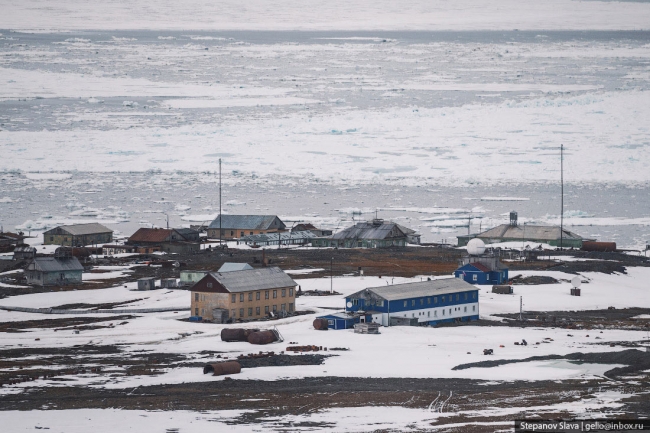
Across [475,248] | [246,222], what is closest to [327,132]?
[246,222]

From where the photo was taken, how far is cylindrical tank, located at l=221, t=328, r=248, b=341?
1428 inches

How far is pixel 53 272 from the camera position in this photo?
50625 mm

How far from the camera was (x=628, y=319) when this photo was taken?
42062mm

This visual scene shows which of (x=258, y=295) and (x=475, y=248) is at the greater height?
(x=475, y=248)

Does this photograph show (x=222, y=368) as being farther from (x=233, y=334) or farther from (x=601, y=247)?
(x=601, y=247)

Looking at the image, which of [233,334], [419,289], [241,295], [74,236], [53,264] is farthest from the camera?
[74,236]

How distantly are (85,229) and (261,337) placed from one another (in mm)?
33660

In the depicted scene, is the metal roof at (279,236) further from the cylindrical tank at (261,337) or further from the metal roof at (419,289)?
the cylindrical tank at (261,337)

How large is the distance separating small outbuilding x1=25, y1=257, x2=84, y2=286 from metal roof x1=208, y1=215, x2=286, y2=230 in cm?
1936

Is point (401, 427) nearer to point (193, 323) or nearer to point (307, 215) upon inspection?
point (193, 323)

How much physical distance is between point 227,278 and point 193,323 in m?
2.11

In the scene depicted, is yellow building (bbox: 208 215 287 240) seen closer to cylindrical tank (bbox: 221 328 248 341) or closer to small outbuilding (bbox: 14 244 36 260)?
small outbuilding (bbox: 14 244 36 260)

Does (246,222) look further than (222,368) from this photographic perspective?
Yes

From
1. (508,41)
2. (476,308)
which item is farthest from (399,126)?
(476,308)
